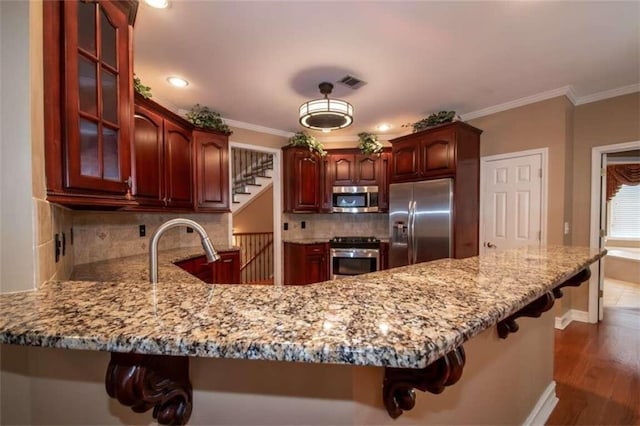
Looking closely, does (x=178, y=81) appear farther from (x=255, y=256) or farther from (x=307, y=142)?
(x=255, y=256)

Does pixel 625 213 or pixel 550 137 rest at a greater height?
pixel 550 137

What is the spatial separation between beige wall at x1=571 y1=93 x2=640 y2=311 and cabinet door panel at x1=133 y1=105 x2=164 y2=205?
14.6 feet

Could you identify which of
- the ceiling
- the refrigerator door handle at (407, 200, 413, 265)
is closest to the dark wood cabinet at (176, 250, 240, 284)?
the ceiling

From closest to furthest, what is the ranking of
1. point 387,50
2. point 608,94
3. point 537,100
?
point 387,50 < point 608,94 < point 537,100

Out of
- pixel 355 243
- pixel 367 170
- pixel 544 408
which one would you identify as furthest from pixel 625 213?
pixel 544 408

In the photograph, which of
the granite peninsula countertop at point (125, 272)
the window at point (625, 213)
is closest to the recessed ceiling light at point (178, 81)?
the granite peninsula countertop at point (125, 272)

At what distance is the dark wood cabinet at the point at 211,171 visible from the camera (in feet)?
10.4

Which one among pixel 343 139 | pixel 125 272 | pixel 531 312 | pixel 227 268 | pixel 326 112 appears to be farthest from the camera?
pixel 343 139

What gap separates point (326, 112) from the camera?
2414 mm

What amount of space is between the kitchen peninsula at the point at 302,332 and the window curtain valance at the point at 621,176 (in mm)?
6961

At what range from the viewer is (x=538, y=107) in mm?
3109

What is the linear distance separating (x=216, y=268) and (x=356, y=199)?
7.68 ft

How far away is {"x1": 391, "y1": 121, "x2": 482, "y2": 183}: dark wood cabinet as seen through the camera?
3.30 meters

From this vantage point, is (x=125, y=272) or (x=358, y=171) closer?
(x=125, y=272)
